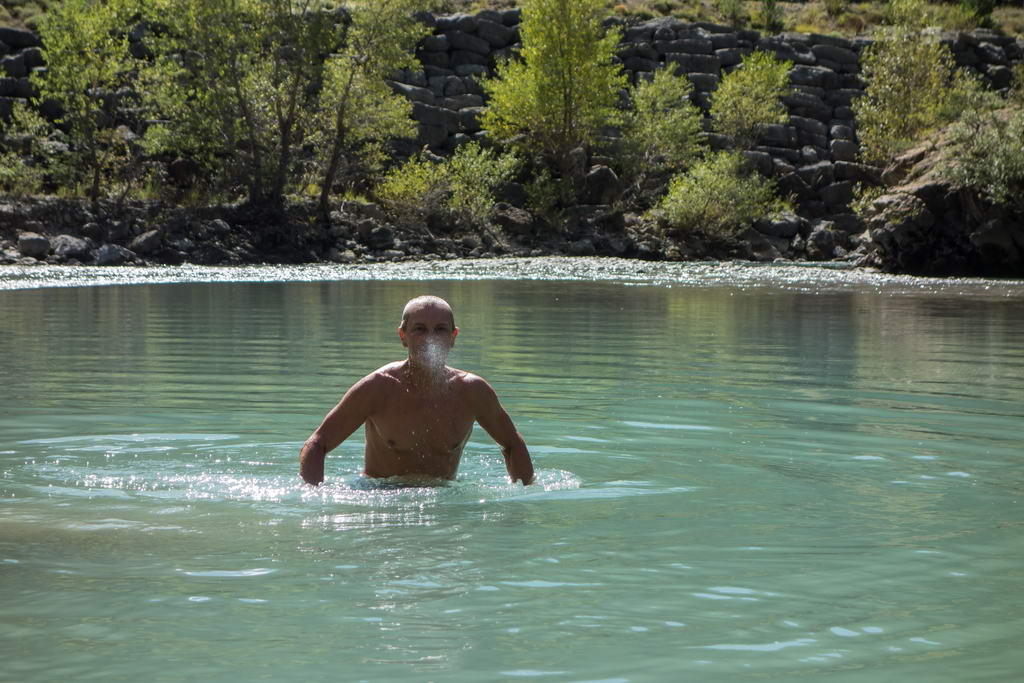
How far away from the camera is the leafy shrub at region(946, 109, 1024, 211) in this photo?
92.4 ft

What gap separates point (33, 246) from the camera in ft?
101

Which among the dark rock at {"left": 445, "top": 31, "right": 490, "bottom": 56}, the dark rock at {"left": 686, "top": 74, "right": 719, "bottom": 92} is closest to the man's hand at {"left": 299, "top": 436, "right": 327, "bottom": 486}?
the dark rock at {"left": 445, "top": 31, "right": 490, "bottom": 56}

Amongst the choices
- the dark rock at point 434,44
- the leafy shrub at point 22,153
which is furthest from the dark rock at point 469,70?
the leafy shrub at point 22,153

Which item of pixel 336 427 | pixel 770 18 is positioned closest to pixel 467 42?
pixel 770 18

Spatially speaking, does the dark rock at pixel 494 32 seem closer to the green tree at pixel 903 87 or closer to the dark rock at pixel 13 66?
the green tree at pixel 903 87

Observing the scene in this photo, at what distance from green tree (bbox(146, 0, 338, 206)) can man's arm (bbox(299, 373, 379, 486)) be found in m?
31.9

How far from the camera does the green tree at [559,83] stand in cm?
4234

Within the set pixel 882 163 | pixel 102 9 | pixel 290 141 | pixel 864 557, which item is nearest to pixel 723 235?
pixel 882 163

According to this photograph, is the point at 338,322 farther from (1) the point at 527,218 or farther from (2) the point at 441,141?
(2) the point at 441,141

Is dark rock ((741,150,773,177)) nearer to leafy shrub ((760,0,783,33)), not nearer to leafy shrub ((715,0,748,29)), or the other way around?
leafy shrub ((760,0,783,33))

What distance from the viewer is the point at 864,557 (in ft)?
16.0

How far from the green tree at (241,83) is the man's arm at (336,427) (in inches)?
1258

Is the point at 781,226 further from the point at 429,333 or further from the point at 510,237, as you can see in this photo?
the point at 429,333

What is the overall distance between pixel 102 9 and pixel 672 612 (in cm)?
3594
